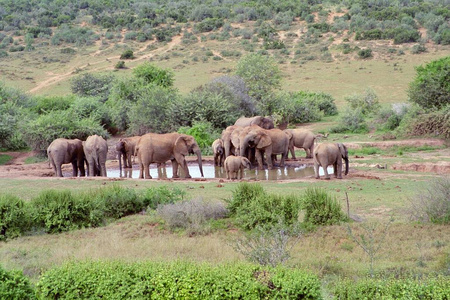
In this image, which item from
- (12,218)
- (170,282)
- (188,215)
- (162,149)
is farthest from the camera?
(162,149)

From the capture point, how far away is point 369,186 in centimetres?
1714

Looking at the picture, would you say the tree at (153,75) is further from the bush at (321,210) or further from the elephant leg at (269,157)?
the bush at (321,210)

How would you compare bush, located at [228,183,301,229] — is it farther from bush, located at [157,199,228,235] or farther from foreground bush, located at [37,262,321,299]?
foreground bush, located at [37,262,321,299]

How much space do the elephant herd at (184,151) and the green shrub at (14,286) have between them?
13.2 m

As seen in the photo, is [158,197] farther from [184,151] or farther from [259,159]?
[259,159]

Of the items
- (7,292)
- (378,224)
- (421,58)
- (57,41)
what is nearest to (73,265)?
(7,292)

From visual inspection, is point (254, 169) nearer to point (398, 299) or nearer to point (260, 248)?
point (260, 248)

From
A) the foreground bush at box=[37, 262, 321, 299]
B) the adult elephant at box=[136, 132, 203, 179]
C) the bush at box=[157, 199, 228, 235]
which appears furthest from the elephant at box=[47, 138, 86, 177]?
the foreground bush at box=[37, 262, 321, 299]

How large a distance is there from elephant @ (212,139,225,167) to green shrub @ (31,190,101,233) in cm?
1216

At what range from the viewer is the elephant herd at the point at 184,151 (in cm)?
1983

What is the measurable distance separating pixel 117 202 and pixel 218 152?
11.6 m

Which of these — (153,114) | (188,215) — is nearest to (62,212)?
(188,215)

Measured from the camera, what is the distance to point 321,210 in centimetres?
1184

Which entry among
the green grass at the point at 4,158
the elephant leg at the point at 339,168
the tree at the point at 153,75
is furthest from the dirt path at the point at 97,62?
the elephant leg at the point at 339,168
